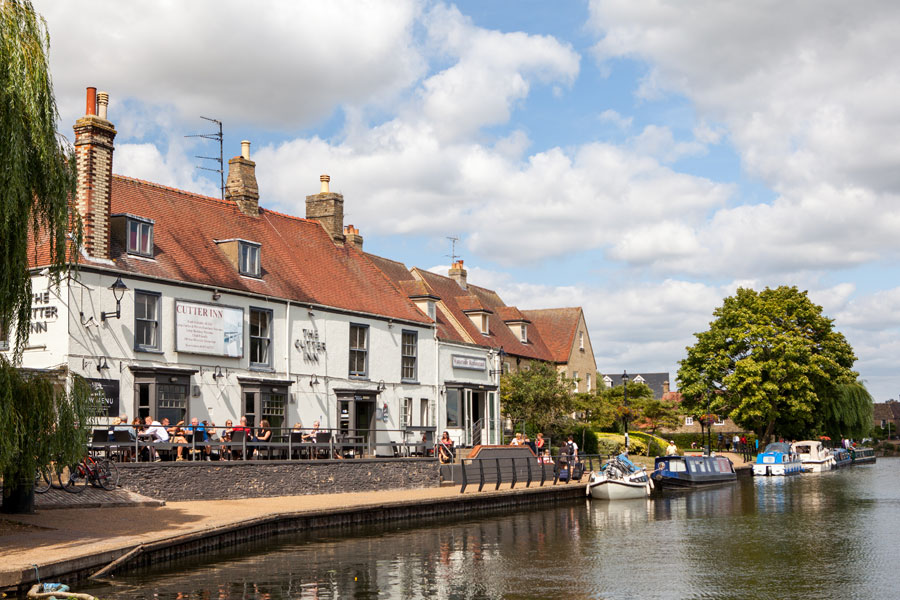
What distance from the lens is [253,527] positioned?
20.2 m

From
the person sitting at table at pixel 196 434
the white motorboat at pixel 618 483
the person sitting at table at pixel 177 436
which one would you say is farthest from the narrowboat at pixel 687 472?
the person sitting at table at pixel 177 436

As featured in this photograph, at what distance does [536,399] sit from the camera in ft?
145

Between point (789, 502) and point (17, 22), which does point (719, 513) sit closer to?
point (789, 502)

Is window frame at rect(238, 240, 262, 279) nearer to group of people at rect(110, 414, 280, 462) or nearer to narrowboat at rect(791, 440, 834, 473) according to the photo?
group of people at rect(110, 414, 280, 462)

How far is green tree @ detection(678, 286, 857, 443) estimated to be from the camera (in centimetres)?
5797

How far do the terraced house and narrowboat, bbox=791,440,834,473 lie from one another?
973 inches

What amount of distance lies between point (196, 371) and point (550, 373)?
834 inches

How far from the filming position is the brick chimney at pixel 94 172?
26234 millimetres

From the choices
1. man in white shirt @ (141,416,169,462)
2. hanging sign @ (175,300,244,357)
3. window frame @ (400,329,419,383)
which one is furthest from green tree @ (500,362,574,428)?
man in white shirt @ (141,416,169,462)

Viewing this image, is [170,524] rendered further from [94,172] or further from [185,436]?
[94,172]

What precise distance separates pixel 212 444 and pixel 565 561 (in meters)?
→ 10.6

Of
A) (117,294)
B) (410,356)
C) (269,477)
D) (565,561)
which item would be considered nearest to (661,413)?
(410,356)

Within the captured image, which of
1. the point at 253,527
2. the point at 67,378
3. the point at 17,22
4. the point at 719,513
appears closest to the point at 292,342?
the point at 67,378

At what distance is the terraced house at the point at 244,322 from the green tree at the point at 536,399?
55.9 inches
